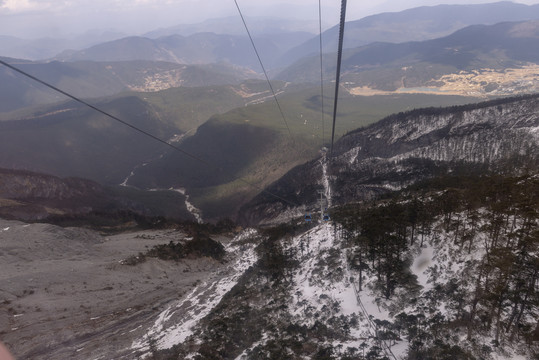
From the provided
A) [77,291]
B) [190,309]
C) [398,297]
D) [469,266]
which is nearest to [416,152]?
[469,266]

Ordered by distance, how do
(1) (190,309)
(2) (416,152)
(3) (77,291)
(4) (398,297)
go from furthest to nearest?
(2) (416,152) → (3) (77,291) → (1) (190,309) → (4) (398,297)

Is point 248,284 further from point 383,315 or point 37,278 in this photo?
point 37,278

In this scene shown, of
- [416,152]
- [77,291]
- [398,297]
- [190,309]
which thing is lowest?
[190,309]

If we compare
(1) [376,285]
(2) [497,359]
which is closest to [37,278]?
(1) [376,285]

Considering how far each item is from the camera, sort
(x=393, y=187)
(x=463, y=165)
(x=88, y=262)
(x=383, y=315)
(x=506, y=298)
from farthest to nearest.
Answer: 1. (x=393, y=187)
2. (x=463, y=165)
3. (x=88, y=262)
4. (x=383, y=315)
5. (x=506, y=298)

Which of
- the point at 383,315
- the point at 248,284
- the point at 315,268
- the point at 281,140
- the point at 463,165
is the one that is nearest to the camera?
the point at 383,315

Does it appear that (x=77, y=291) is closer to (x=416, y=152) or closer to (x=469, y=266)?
(x=469, y=266)

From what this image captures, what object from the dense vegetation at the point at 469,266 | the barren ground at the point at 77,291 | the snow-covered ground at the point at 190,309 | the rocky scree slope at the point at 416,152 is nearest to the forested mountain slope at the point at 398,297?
the dense vegetation at the point at 469,266

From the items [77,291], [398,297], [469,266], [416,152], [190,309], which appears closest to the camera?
[469,266]
